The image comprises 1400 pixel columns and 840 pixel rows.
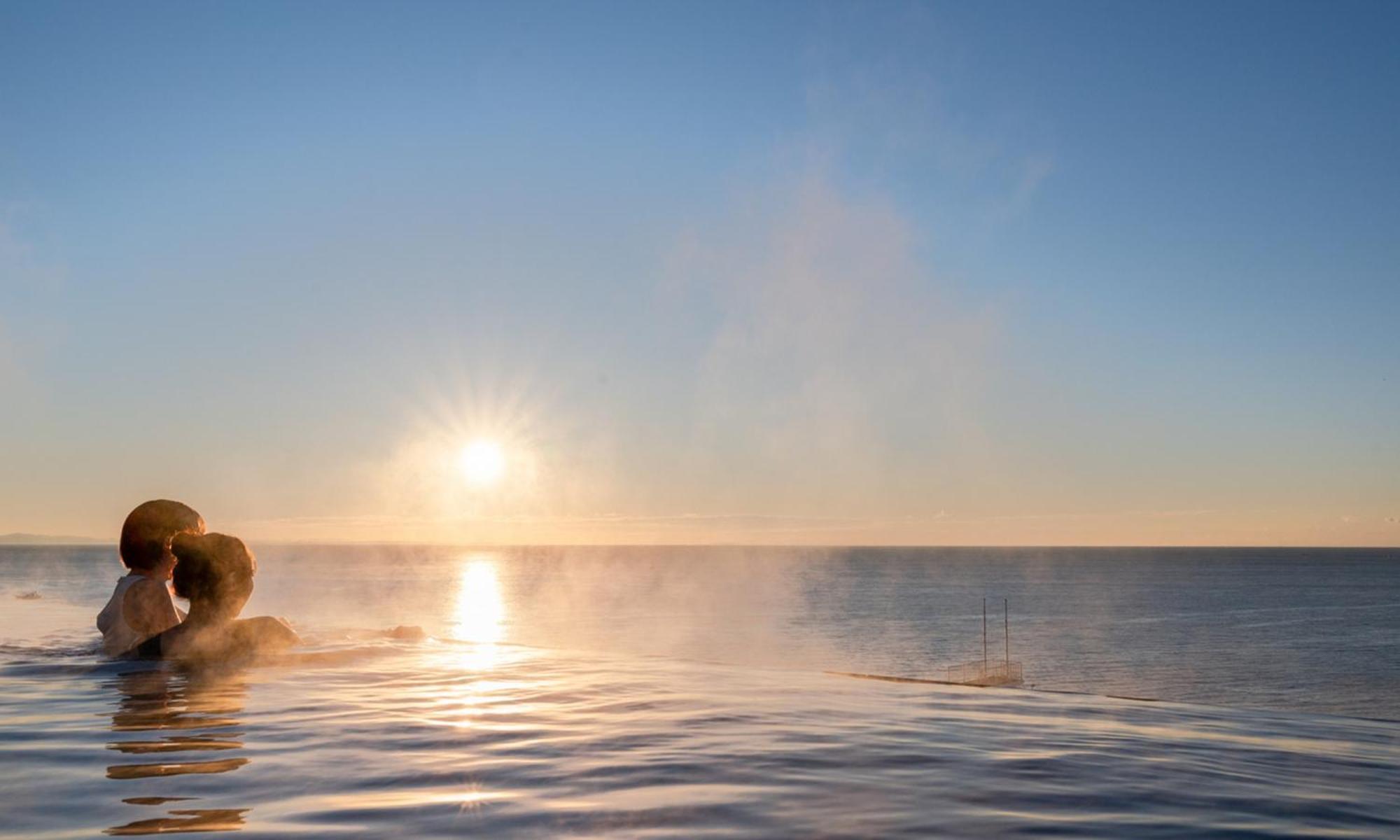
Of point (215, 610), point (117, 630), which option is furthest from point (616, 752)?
point (117, 630)

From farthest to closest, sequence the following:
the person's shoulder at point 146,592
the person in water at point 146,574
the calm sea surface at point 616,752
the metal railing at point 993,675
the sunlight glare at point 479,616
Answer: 1. the sunlight glare at point 479,616
2. the metal railing at point 993,675
3. the person's shoulder at point 146,592
4. the person in water at point 146,574
5. the calm sea surface at point 616,752

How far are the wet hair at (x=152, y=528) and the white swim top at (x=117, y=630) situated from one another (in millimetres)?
1453

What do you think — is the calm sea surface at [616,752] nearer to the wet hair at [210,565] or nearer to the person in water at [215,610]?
the person in water at [215,610]

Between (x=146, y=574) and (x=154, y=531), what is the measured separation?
0.83m

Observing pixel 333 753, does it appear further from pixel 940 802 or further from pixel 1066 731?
pixel 1066 731

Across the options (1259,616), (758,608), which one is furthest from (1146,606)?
(758,608)

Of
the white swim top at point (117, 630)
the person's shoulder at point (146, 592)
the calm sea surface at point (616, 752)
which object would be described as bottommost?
the calm sea surface at point (616, 752)

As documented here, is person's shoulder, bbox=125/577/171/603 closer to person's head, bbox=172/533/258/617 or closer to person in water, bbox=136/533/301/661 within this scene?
person in water, bbox=136/533/301/661

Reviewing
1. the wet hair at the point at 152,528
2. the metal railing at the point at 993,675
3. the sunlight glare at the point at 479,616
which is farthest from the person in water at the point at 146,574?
the sunlight glare at the point at 479,616

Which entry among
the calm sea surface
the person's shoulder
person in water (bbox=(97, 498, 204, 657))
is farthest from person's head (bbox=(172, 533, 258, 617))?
the calm sea surface

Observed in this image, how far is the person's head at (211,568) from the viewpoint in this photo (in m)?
11.2

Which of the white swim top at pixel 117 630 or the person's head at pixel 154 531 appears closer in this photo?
the person's head at pixel 154 531

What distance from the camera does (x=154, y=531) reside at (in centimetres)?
1144

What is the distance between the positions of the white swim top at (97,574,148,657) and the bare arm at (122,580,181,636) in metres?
0.18
